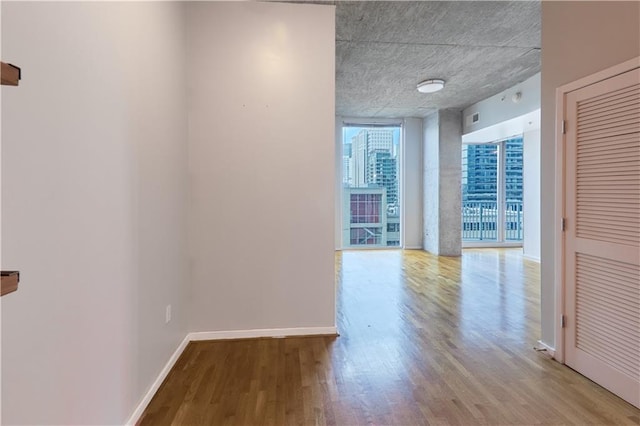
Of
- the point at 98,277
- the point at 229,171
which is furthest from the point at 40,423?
the point at 229,171

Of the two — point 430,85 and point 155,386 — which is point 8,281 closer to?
point 155,386

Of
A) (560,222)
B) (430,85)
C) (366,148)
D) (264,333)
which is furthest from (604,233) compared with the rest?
(366,148)

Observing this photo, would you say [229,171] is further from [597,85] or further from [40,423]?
[597,85]

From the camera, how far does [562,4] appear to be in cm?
249

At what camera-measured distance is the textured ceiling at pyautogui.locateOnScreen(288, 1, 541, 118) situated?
3.32 metres

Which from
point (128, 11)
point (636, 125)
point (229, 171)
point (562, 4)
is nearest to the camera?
point (128, 11)

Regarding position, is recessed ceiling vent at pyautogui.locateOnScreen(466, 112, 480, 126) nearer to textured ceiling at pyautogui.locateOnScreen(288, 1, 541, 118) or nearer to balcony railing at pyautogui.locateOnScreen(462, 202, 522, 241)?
textured ceiling at pyautogui.locateOnScreen(288, 1, 541, 118)

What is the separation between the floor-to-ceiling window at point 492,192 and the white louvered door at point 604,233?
20.2ft

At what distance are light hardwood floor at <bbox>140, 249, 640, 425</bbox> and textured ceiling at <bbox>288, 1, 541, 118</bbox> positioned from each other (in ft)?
10.2

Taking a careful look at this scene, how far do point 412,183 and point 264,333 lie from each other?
6154 millimetres

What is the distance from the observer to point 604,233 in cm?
221

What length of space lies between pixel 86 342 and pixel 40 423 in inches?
12.4

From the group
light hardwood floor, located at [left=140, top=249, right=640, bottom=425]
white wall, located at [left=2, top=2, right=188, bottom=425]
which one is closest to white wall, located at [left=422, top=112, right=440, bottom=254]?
light hardwood floor, located at [left=140, top=249, right=640, bottom=425]

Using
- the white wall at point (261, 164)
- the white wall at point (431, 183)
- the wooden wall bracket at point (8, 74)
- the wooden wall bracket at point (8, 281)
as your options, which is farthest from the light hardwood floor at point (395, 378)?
the white wall at point (431, 183)
